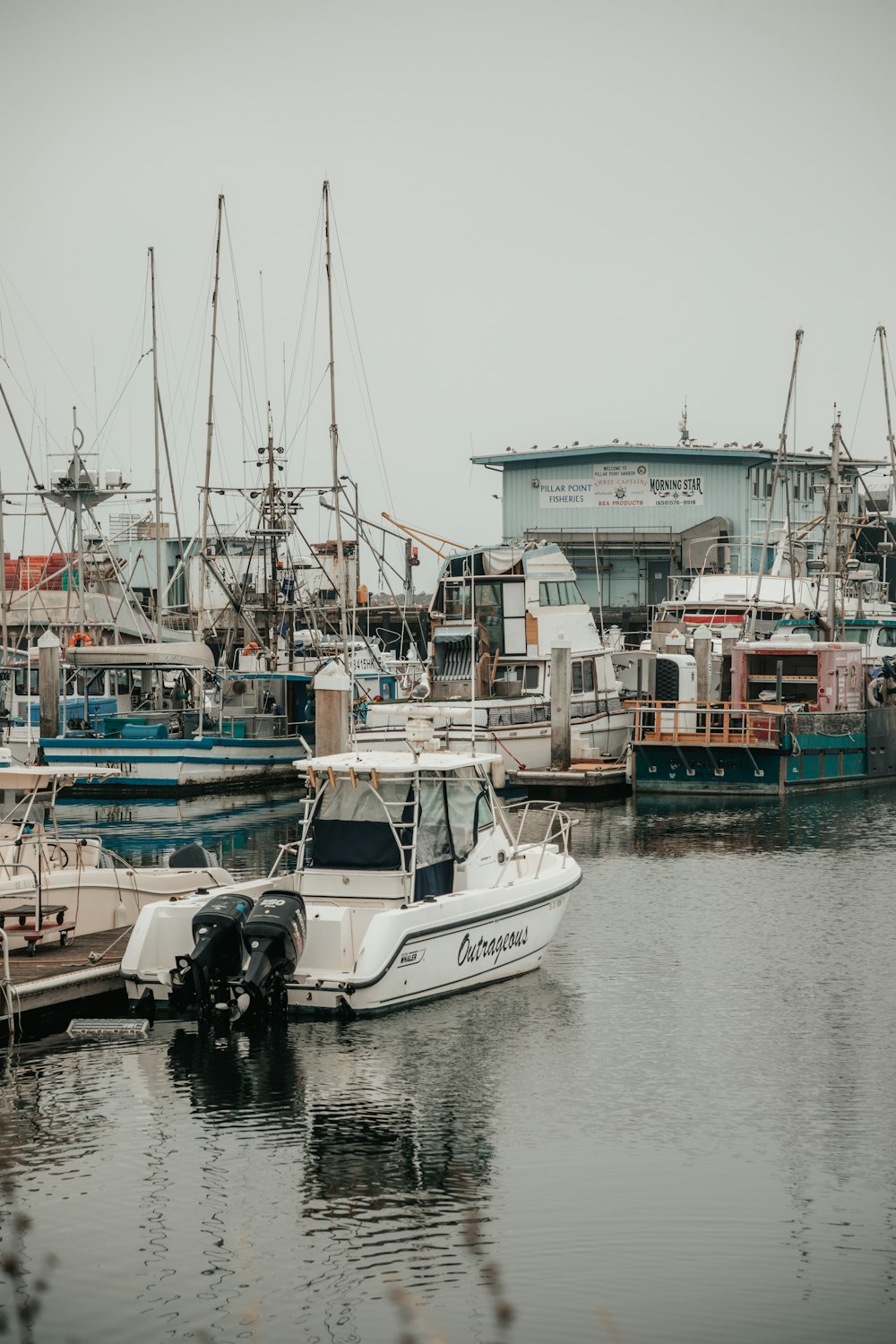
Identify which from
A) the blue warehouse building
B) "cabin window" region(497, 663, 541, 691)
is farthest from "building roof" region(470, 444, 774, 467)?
"cabin window" region(497, 663, 541, 691)

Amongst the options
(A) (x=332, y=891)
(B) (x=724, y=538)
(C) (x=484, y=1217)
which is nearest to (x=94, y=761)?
(A) (x=332, y=891)

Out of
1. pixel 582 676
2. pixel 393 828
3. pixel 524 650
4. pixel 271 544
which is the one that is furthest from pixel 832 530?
pixel 393 828

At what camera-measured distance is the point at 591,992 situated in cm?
1781

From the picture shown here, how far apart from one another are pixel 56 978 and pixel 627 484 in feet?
183

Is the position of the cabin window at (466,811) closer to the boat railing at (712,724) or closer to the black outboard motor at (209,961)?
the black outboard motor at (209,961)

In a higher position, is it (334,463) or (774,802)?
(334,463)

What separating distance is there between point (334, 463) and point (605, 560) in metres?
32.2

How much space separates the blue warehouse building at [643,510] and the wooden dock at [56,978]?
2036 inches

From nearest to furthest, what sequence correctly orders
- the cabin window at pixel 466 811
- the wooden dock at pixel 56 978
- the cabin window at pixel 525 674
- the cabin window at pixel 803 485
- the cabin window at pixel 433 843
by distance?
the wooden dock at pixel 56 978
the cabin window at pixel 433 843
the cabin window at pixel 466 811
the cabin window at pixel 525 674
the cabin window at pixel 803 485

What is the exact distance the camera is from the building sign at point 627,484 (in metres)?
68.3

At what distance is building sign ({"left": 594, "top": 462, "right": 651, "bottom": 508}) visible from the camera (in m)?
68.3

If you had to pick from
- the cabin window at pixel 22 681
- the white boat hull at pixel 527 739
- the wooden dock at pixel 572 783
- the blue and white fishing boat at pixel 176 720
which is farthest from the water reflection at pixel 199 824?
the cabin window at pixel 22 681

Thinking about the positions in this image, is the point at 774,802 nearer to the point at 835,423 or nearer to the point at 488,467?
the point at 835,423

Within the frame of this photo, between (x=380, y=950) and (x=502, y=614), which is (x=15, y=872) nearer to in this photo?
(x=380, y=950)
